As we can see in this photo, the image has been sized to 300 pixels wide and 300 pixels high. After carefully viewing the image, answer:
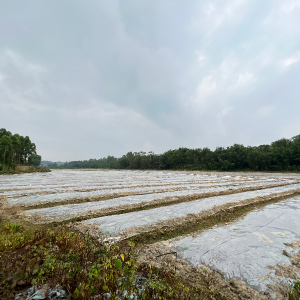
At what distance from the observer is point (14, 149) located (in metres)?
34.4

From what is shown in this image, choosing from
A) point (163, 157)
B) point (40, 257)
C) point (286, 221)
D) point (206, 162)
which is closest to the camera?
point (40, 257)

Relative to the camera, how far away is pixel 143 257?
253 centimetres

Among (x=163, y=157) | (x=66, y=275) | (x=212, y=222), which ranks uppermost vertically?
(x=163, y=157)

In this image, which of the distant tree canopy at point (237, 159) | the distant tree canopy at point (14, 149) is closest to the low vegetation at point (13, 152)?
the distant tree canopy at point (14, 149)

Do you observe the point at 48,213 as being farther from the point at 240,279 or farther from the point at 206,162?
the point at 206,162

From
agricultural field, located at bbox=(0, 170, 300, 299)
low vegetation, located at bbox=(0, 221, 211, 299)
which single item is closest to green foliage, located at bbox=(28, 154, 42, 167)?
agricultural field, located at bbox=(0, 170, 300, 299)

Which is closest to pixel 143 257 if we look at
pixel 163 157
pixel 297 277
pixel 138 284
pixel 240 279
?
pixel 138 284

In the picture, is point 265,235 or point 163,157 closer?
point 265,235

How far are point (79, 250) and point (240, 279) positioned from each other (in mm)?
2251

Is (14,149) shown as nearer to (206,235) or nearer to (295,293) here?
(206,235)

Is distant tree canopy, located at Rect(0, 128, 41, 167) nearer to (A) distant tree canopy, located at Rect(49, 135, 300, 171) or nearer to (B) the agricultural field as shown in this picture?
(B) the agricultural field

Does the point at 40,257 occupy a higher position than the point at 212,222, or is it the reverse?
the point at 40,257

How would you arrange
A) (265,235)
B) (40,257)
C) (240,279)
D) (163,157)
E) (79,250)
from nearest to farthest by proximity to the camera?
1. (240,279)
2. (40,257)
3. (79,250)
4. (265,235)
5. (163,157)

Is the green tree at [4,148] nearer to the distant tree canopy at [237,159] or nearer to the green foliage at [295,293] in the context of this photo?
the green foliage at [295,293]
